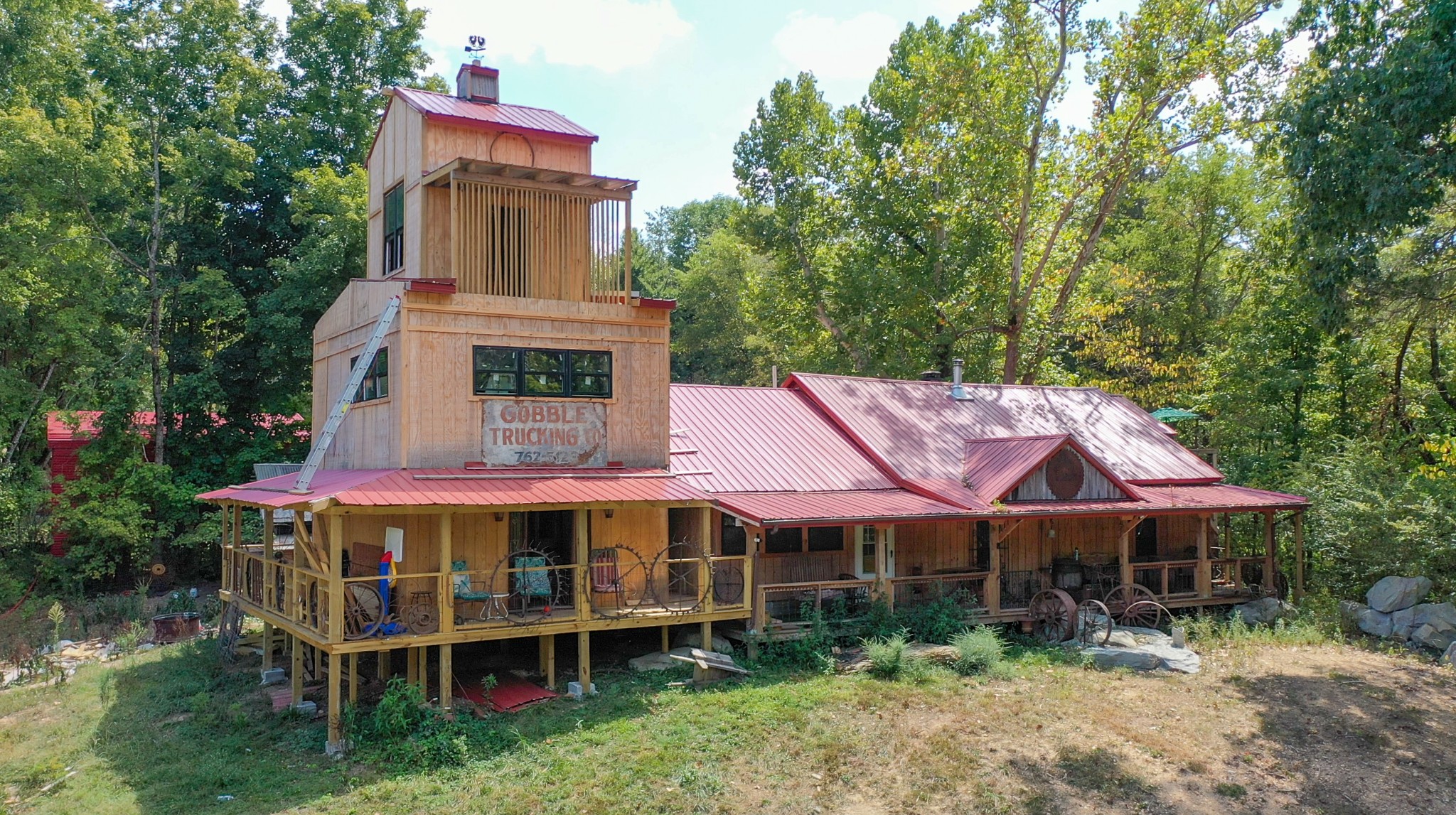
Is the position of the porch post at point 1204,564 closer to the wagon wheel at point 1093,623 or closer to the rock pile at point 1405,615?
the rock pile at point 1405,615

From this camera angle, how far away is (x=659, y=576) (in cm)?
1734

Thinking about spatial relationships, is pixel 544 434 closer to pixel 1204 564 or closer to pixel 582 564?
pixel 582 564

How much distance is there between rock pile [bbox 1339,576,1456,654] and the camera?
727 inches

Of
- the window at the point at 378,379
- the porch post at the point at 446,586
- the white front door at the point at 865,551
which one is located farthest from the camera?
the white front door at the point at 865,551

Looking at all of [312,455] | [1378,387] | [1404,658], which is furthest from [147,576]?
[1378,387]

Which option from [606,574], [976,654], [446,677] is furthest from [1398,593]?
[446,677]

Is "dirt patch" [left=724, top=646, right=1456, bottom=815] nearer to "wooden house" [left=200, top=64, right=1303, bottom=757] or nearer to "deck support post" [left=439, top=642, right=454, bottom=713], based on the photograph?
"wooden house" [left=200, top=64, right=1303, bottom=757]

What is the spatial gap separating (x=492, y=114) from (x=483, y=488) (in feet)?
24.1

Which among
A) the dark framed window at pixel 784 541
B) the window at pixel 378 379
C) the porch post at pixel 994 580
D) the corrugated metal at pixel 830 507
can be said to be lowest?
the porch post at pixel 994 580

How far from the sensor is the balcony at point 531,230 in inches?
651

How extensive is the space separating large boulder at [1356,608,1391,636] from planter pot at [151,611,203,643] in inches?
951

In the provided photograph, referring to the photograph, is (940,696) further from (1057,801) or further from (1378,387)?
(1378,387)

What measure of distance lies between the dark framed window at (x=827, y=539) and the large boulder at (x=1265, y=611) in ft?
26.7

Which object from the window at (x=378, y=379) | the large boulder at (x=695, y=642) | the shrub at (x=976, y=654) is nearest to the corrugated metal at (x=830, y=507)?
the large boulder at (x=695, y=642)
